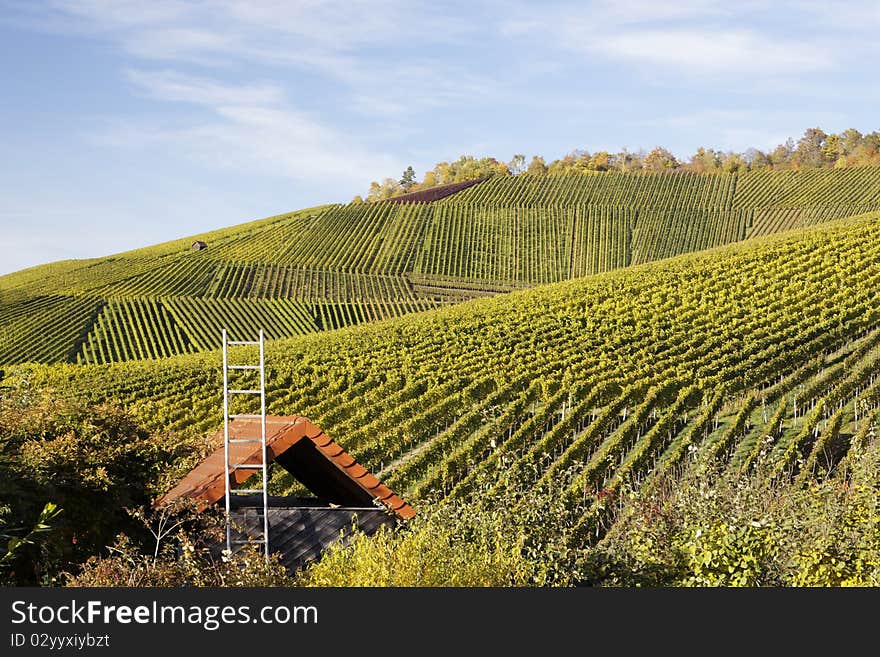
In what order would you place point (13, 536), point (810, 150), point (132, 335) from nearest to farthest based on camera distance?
point (13, 536)
point (132, 335)
point (810, 150)

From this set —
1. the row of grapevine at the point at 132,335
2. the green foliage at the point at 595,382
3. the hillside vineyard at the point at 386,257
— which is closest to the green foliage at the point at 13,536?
the green foliage at the point at 595,382

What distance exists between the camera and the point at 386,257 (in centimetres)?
6297

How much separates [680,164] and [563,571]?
314 feet

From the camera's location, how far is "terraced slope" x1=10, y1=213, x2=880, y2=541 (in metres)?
22.7

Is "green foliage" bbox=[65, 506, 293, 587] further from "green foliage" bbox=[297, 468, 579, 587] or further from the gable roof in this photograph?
the gable roof

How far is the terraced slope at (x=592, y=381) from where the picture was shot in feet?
74.5

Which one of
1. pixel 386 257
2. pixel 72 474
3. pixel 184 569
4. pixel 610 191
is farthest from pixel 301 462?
pixel 610 191

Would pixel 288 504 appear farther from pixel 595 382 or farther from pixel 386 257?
pixel 386 257

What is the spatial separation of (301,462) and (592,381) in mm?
17908

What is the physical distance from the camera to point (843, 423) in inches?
951

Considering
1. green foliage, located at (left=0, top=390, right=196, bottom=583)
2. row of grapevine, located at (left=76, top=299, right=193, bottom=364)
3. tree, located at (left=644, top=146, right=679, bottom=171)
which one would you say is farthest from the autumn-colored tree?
green foliage, located at (left=0, top=390, right=196, bottom=583)

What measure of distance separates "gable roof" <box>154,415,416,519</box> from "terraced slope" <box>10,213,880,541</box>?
8.81 metres

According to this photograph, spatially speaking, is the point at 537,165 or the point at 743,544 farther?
the point at 537,165

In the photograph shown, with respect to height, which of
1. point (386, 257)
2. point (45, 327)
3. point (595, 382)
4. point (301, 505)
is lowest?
point (595, 382)
